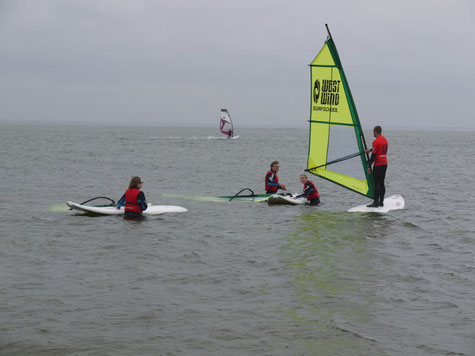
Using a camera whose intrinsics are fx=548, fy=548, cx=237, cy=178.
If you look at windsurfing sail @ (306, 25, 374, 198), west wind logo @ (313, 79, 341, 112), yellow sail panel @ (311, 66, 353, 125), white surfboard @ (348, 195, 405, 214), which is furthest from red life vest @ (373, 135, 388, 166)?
white surfboard @ (348, 195, 405, 214)

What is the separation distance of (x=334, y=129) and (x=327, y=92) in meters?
1.10

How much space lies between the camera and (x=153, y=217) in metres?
15.6

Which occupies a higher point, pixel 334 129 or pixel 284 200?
pixel 334 129

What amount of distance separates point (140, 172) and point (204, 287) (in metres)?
25.7

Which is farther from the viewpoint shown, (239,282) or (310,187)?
(310,187)

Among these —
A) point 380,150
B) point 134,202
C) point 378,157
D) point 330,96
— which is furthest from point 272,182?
point 134,202

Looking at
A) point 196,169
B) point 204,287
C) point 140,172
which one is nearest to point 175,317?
point 204,287

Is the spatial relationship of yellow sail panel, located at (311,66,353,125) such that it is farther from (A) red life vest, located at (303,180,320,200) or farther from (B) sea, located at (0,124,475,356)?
(B) sea, located at (0,124,475,356)

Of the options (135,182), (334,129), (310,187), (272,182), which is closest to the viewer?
(135,182)

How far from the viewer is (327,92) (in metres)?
16.0

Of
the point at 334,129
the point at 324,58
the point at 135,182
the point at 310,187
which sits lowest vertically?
the point at 310,187

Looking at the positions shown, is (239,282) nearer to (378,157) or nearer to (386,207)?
(378,157)

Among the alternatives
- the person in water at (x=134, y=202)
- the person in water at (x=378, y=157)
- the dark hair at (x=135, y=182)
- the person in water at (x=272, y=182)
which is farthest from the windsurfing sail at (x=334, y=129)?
the dark hair at (x=135, y=182)

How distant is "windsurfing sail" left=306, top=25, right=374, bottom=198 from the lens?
15.7 meters
